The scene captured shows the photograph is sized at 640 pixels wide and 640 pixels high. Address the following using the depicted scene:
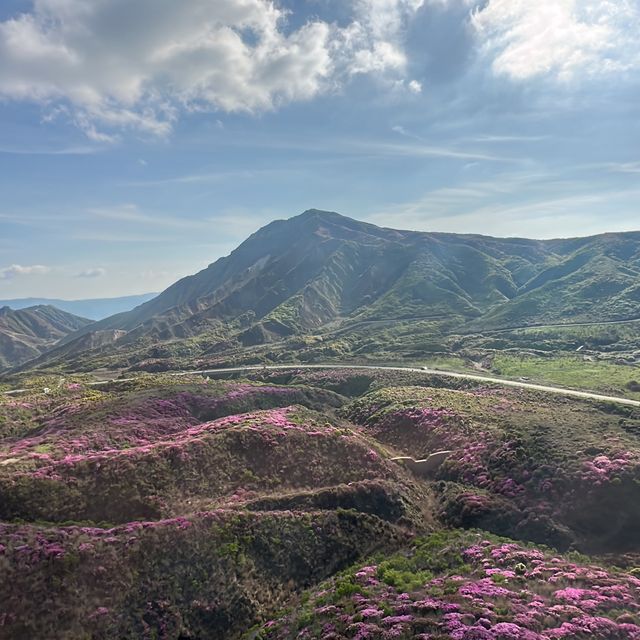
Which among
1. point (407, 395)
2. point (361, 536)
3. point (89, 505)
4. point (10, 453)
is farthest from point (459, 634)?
point (407, 395)

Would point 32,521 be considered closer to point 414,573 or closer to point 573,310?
point 414,573

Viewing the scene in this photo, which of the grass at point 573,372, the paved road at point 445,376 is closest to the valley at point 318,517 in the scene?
the paved road at point 445,376

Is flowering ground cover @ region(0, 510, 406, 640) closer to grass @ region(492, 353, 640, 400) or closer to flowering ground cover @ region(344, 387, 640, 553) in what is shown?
flowering ground cover @ region(344, 387, 640, 553)

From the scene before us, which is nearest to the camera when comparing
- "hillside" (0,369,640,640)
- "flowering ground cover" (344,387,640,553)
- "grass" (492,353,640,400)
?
"hillside" (0,369,640,640)

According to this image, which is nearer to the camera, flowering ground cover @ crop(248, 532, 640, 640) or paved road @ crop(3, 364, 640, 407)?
flowering ground cover @ crop(248, 532, 640, 640)

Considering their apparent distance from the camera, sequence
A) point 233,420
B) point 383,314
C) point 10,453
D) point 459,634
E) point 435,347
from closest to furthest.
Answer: point 459,634
point 10,453
point 233,420
point 435,347
point 383,314

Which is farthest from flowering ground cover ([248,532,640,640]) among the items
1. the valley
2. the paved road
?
the paved road

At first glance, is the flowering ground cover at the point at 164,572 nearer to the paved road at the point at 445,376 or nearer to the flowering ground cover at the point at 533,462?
the flowering ground cover at the point at 533,462
